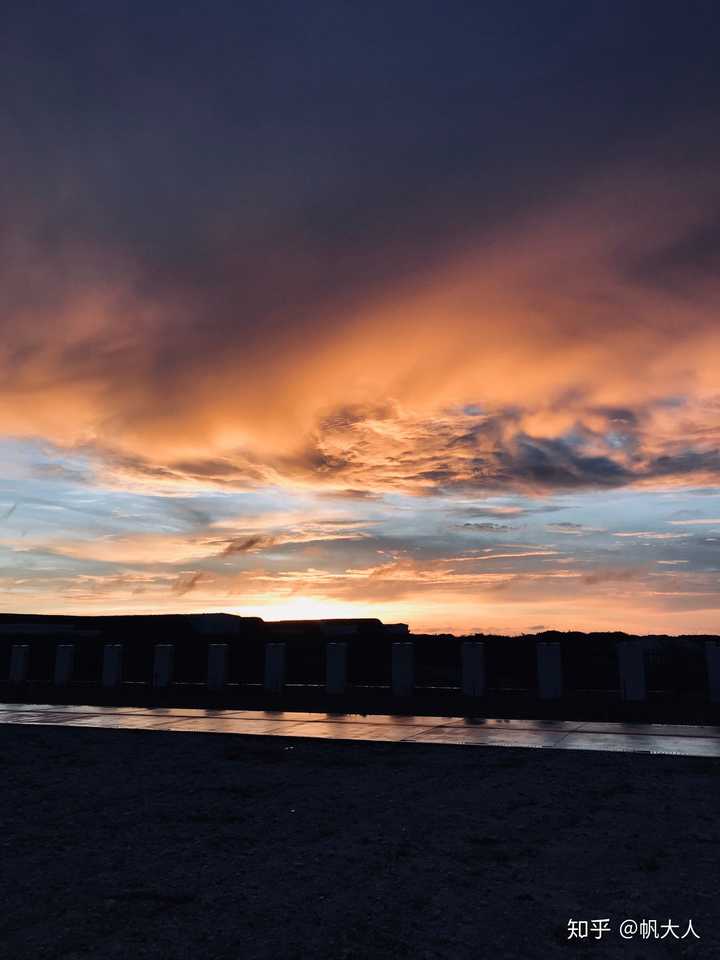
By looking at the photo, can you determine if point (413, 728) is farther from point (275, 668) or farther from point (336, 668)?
point (275, 668)

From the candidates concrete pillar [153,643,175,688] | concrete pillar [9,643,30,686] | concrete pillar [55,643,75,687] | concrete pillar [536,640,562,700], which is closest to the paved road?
concrete pillar [536,640,562,700]

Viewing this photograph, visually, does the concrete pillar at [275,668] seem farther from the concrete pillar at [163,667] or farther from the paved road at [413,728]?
the concrete pillar at [163,667]

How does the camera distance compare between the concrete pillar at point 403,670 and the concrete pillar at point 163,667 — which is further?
the concrete pillar at point 163,667

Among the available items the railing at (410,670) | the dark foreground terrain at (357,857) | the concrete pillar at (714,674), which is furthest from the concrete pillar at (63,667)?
the concrete pillar at (714,674)

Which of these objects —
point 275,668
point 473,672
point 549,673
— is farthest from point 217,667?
point 549,673

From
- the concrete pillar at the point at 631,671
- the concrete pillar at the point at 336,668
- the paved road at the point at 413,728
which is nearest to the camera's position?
the paved road at the point at 413,728

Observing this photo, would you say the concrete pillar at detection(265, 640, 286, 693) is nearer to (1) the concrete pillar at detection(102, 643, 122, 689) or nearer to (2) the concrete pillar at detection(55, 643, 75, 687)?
(1) the concrete pillar at detection(102, 643, 122, 689)

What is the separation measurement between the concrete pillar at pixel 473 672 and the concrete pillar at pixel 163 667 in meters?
9.66

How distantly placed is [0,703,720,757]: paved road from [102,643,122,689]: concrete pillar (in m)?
6.18

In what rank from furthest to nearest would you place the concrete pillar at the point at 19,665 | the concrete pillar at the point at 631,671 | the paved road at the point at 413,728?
the concrete pillar at the point at 19,665
the concrete pillar at the point at 631,671
the paved road at the point at 413,728

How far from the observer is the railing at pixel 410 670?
16828 millimetres

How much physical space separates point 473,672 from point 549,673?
6.15ft

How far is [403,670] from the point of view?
18922 mm

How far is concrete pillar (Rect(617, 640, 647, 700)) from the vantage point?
16781mm
